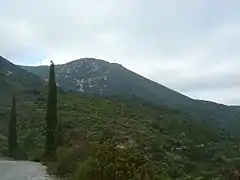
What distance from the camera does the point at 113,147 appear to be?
16.6m

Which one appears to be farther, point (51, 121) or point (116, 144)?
point (51, 121)

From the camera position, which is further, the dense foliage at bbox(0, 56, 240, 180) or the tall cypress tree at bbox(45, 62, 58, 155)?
the tall cypress tree at bbox(45, 62, 58, 155)

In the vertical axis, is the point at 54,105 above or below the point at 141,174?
above

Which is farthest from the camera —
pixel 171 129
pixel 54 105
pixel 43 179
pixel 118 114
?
pixel 118 114

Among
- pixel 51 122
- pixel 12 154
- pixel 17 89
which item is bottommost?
pixel 12 154

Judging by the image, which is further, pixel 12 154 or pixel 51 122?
pixel 12 154

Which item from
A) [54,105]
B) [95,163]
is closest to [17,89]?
[54,105]

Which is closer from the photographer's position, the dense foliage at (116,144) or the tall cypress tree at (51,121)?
the dense foliage at (116,144)

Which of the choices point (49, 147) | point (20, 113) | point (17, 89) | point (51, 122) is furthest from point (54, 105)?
point (17, 89)

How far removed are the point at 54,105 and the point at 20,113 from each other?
34.1 metres

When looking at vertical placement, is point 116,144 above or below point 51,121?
below

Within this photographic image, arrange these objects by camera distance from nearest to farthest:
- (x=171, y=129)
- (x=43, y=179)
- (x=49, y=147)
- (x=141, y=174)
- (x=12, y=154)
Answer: (x=141, y=174), (x=43, y=179), (x=49, y=147), (x=12, y=154), (x=171, y=129)

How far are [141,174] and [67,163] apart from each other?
11.2 metres

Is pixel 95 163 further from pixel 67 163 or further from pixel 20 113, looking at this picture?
pixel 20 113
